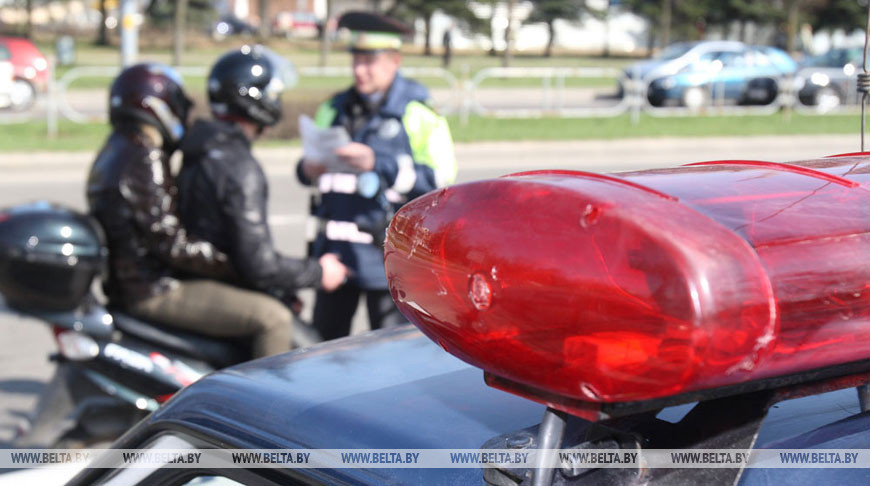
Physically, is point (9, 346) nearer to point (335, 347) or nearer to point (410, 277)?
point (335, 347)

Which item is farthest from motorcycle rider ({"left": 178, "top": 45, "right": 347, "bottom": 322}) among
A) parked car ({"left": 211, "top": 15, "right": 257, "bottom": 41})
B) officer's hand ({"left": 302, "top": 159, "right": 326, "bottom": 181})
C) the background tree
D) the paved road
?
parked car ({"left": 211, "top": 15, "right": 257, "bottom": 41})

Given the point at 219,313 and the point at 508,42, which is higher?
the point at 219,313

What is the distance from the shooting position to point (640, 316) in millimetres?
976

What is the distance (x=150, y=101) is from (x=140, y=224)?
46cm

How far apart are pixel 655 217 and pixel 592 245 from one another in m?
0.06

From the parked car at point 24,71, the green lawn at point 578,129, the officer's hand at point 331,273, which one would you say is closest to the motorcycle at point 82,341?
the officer's hand at point 331,273

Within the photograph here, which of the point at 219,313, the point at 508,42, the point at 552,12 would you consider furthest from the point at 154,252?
the point at 552,12

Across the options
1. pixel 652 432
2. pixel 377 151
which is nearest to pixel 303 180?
pixel 377 151

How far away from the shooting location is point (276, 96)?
4.05m

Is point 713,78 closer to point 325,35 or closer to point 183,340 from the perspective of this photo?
point 325,35

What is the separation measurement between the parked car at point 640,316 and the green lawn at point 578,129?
13.7 m

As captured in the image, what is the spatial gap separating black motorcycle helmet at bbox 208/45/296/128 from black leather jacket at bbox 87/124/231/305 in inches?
11.4

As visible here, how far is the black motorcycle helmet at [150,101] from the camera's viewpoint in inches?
155

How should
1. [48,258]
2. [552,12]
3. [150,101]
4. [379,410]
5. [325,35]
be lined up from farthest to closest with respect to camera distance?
1. [552,12]
2. [325,35]
3. [150,101]
4. [48,258]
5. [379,410]
